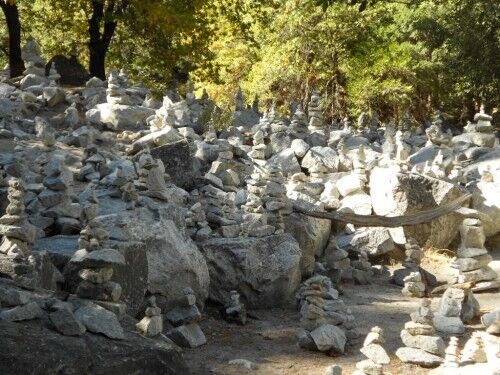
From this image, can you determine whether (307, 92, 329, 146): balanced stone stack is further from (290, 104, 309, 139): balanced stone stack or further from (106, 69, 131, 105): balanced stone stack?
(106, 69, 131, 105): balanced stone stack

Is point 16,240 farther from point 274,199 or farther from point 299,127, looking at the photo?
point 299,127

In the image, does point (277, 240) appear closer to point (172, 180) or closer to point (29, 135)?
point (172, 180)

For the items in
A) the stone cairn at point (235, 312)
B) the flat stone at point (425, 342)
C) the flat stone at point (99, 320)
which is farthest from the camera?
the stone cairn at point (235, 312)

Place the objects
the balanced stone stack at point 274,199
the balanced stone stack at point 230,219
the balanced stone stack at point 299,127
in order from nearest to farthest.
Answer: the balanced stone stack at point 230,219 < the balanced stone stack at point 274,199 < the balanced stone stack at point 299,127

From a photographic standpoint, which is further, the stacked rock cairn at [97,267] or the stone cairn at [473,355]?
the stone cairn at [473,355]

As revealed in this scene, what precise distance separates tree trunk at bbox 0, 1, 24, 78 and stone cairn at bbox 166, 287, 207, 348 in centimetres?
1089

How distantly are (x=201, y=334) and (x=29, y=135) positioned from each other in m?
5.46

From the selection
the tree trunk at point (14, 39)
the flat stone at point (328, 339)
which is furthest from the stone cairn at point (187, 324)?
the tree trunk at point (14, 39)

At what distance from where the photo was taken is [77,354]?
16.8ft

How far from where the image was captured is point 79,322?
213 inches

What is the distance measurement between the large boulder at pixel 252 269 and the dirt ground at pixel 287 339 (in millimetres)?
206

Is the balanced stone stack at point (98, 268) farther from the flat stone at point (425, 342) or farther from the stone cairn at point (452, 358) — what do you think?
the stone cairn at point (452, 358)

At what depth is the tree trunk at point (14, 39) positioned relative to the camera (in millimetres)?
17188

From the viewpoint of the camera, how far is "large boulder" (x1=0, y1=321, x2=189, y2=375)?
482 centimetres
